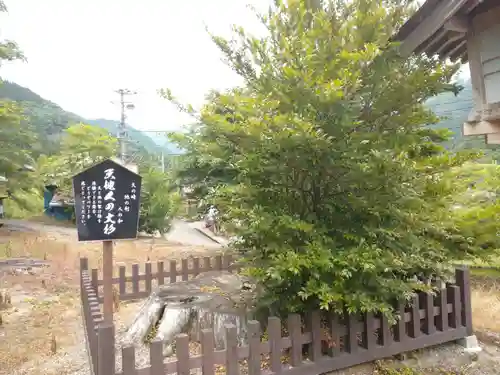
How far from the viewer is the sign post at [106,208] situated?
4.86 m

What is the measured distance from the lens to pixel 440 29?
207 inches

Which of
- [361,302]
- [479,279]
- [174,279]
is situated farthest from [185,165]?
[479,279]

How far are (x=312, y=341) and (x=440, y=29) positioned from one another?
4356 millimetres

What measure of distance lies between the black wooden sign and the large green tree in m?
1.23

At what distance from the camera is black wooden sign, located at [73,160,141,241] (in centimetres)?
486

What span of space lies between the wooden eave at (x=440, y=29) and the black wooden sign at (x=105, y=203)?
416 cm

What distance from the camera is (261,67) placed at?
496cm

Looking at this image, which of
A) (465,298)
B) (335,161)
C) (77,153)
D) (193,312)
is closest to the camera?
(335,161)

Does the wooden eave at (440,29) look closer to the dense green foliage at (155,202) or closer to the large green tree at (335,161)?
the large green tree at (335,161)

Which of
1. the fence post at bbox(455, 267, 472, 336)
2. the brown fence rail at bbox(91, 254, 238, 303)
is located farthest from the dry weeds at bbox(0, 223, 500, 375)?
the fence post at bbox(455, 267, 472, 336)

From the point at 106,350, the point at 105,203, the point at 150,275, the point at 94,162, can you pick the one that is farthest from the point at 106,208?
the point at 94,162

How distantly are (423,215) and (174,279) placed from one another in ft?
18.6

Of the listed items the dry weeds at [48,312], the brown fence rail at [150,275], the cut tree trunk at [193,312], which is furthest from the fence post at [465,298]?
the brown fence rail at [150,275]

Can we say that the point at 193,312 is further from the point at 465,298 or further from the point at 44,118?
the point at 44,118
